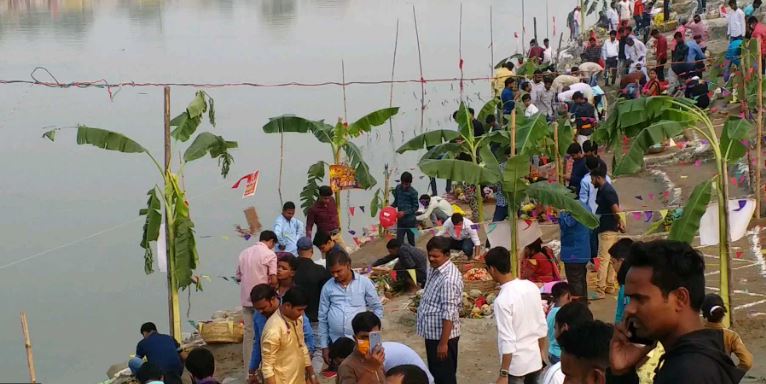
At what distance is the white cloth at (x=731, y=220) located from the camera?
27.7ft

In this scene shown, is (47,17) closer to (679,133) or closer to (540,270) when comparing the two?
(540,270)

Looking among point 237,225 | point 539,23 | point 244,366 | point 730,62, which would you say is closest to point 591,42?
point 730,62

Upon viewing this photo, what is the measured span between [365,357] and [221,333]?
4.92 metres

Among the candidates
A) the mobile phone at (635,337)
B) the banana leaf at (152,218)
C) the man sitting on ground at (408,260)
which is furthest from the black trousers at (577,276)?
the mobile phone at (635,337)

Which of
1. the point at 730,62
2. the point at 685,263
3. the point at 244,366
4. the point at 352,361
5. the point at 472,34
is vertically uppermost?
the point at 472,34

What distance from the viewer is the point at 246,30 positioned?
38562 millimetres

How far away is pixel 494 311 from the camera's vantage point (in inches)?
240

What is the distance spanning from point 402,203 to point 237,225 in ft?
17.2

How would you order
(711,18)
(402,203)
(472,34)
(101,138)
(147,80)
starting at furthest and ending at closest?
1. (472,34)
2. (147,80)
3. (711,18)
4. (402,203)
5. (101,138)

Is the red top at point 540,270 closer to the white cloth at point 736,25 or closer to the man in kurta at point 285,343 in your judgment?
the man in kurta at point 285,343

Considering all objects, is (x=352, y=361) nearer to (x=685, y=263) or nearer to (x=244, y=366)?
(x=685, y=263)

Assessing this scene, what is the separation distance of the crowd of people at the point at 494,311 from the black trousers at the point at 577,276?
12 millimetres

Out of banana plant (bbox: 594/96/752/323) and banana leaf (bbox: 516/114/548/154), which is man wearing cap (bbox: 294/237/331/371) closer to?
banana plant (bbox: 594/96/752/323)

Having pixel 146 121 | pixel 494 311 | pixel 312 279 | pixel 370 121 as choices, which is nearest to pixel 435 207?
Result: pixel 370 121
